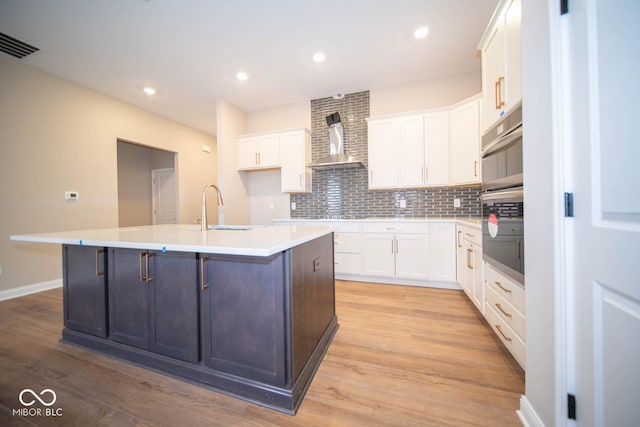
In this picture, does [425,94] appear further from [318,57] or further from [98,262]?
[98,262]

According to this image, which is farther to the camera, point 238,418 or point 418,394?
point 418,394

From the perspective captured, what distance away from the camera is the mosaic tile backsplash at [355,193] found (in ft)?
11.0

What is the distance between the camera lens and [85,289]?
1763mm

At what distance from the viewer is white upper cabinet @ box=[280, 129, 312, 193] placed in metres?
3.84

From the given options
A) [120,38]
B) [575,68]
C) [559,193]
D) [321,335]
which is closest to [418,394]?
[321,335]

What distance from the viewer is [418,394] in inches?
51.9

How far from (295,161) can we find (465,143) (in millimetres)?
2417

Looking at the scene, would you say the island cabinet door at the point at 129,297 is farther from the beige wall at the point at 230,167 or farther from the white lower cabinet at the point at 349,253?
the white lower cabinet at the point at 349,253

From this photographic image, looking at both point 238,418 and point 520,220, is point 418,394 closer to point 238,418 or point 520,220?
point 238,418

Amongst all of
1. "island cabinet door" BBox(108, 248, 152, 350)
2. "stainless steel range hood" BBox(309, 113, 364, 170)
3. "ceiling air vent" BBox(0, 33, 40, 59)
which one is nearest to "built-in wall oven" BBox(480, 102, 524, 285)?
"stainless steel range hood" BBox(309, 113, 364, 170)

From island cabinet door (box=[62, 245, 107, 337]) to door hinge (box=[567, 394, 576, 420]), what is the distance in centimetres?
261

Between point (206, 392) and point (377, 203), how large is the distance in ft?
10.1

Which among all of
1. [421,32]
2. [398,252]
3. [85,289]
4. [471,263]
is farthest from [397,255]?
[85,289]
